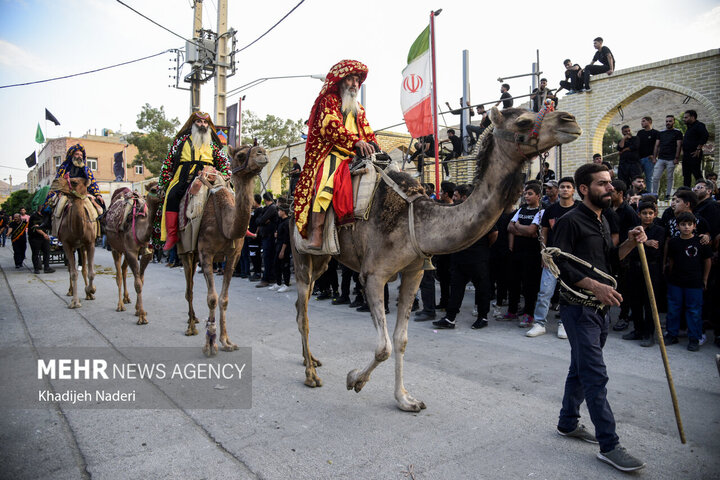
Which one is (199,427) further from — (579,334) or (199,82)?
(199,82)

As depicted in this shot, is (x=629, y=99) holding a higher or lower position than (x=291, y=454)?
higher

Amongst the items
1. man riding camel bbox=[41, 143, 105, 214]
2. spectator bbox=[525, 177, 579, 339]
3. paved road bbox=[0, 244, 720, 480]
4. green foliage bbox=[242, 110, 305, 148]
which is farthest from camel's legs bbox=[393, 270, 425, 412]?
green foliage bbox=[242, 110, 305, 148]

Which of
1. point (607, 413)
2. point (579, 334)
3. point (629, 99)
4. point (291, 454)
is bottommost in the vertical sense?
point (291, 454)

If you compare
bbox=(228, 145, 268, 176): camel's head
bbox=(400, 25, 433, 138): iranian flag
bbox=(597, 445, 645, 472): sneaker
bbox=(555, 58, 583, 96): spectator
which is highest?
bbox=(555, 58, 583, 96): spectator

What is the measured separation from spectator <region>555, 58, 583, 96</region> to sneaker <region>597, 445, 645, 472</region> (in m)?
15.1

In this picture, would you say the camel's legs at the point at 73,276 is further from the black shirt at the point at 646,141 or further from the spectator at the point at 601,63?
the spectator at the point at 601,63

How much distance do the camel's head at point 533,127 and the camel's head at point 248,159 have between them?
3168 mm

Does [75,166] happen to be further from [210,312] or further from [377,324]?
[377,324]

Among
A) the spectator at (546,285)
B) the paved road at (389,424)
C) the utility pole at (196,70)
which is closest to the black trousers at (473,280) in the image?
the spectator at (546,285)

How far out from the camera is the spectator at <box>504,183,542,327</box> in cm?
779

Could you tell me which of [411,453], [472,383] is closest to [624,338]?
[472,383]

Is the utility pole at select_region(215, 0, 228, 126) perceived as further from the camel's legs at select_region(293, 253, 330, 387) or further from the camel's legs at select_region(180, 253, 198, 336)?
the camel's legs at select_region(293, 253, 330, 387)

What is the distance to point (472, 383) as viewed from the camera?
197 inches

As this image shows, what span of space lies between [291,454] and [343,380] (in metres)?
1.74
